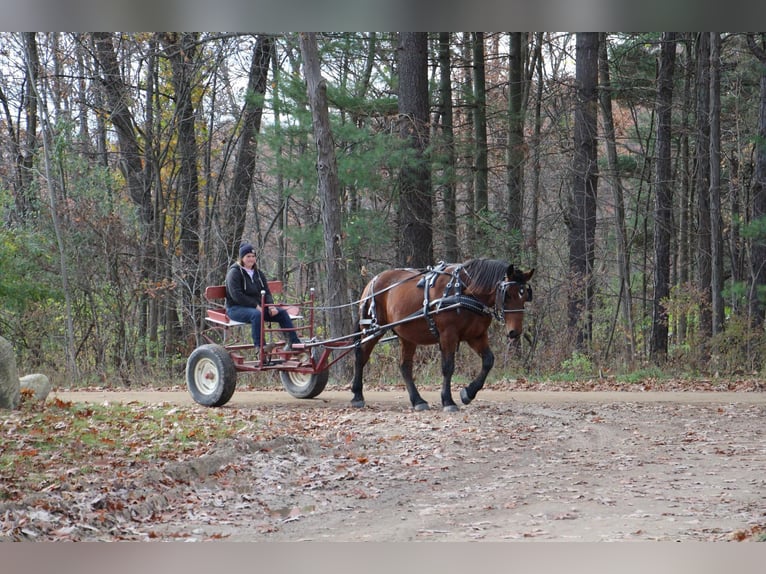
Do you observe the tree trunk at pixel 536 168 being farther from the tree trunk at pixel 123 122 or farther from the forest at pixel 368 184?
the tree trunk at pixel 123 122

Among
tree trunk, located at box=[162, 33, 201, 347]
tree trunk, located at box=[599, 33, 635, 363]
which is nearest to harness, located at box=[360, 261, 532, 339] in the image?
tree trunk, located at box=[599, 33, 635, 363]

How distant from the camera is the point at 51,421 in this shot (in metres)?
9.37

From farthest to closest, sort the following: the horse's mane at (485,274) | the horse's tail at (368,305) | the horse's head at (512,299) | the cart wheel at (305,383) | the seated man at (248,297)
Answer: the cart wheel at (305,383)
the horse's tail at (368,305)
the seated man at (248,297)
the horse's mane at (485,274)
the horse's head at (512,299)

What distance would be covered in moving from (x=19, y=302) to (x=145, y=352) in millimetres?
2973

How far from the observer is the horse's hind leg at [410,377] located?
10.9 m

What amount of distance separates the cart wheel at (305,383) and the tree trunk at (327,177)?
266 cm

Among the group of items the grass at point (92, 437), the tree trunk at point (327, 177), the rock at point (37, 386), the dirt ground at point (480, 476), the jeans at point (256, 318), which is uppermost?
the tree trunk at point (327, 177)

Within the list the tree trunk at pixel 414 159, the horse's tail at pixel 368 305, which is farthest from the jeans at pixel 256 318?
the tree trunk at pixel 414 159

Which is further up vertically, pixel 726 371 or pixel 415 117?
pixel 415 117

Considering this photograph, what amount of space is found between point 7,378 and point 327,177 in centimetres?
630

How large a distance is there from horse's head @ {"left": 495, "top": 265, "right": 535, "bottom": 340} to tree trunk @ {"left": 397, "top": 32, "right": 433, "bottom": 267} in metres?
7.30
